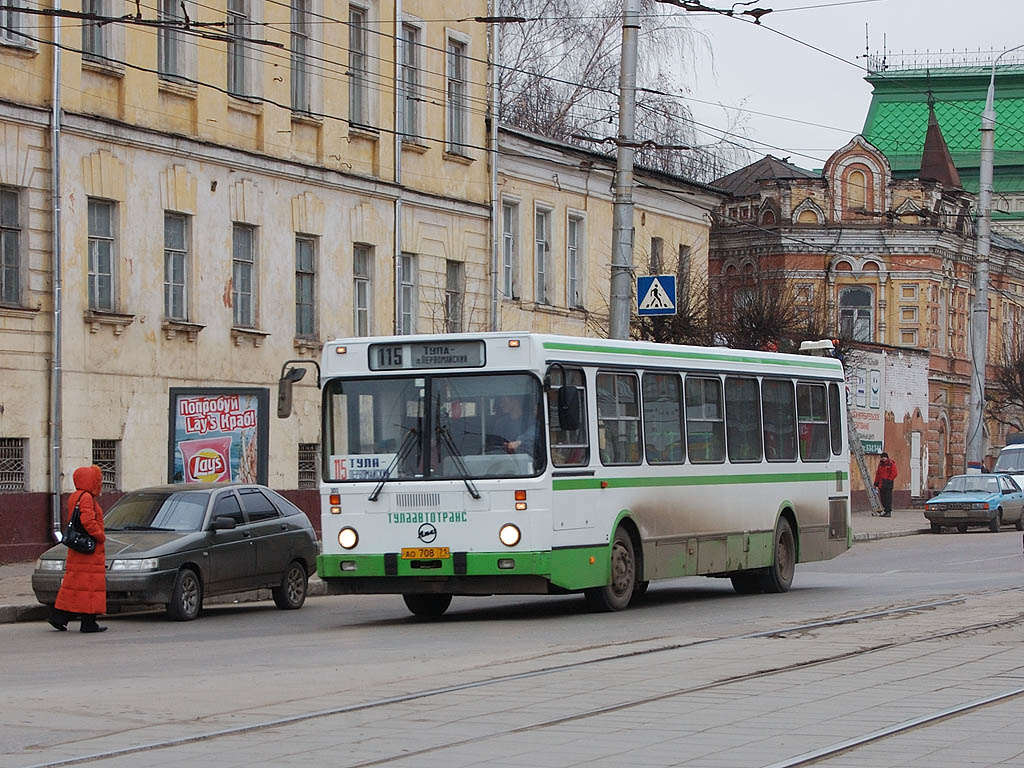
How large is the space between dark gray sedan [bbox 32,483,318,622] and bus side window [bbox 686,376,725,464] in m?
4.53

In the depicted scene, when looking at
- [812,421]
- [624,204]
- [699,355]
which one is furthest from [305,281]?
[699,355]

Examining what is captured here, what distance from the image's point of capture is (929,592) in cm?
2320

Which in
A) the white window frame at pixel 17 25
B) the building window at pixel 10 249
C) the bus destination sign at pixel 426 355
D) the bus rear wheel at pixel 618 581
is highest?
the white window frame at pixel 17 25

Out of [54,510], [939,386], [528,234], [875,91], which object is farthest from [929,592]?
[875,91]

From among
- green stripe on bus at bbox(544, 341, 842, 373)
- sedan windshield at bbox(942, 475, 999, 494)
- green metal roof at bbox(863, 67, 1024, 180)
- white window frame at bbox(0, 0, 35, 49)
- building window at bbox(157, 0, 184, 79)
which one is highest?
green metal roof at bbox(863, 67, 1024, 180)

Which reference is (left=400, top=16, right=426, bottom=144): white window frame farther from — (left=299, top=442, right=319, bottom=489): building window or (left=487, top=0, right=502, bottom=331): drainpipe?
(left=299, top=442, right=319, bottom=489): building window

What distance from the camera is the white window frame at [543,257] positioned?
41.7 m

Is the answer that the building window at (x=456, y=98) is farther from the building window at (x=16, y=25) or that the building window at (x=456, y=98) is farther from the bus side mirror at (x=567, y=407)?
the bus side mirror at (x=567, y=407)

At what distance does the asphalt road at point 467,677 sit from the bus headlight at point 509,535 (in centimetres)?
81

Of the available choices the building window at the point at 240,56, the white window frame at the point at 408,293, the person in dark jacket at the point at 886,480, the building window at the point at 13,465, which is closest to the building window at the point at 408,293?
the white window frame at the point at 408,293

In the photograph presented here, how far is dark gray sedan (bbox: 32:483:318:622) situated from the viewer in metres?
19.4

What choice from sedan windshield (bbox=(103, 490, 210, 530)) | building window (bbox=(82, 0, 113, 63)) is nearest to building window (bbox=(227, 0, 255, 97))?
building window (bbox=(82, 0, 113, 63))

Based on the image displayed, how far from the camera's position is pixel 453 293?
1523 inches

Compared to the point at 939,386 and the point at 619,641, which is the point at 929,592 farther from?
the point at 939,386
